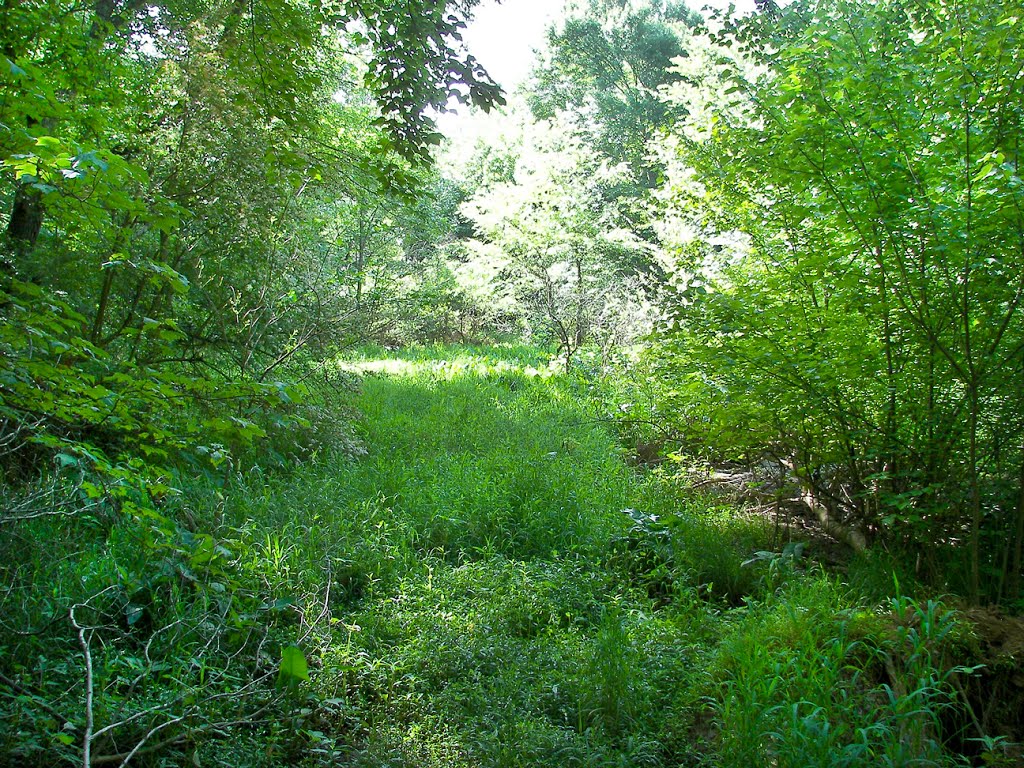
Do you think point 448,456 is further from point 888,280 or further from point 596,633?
point 888,280

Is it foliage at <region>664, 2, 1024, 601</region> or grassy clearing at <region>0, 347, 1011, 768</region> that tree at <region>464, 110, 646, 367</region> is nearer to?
grassy clearing at <region>0, 347, 1011, 768</region>

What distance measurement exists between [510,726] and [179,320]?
15.1 ft

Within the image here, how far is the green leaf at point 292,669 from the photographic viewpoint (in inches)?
126

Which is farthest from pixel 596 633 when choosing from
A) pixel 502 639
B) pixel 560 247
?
pixel 560 247

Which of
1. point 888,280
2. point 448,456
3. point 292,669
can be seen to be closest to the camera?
point 292,669

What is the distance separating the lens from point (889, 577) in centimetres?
415

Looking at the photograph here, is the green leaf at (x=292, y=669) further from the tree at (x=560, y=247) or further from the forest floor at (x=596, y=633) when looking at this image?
the tree at (x=560, y=247)

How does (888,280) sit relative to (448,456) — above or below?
above

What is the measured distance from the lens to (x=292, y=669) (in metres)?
3.20

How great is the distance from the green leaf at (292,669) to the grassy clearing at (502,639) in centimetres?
10

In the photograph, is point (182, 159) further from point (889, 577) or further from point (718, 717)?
point (889, 577)

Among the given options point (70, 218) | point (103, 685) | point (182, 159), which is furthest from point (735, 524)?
point (182, 159)

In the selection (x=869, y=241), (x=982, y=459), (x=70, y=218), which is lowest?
(x=982, y=459)

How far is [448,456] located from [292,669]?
3729mm
